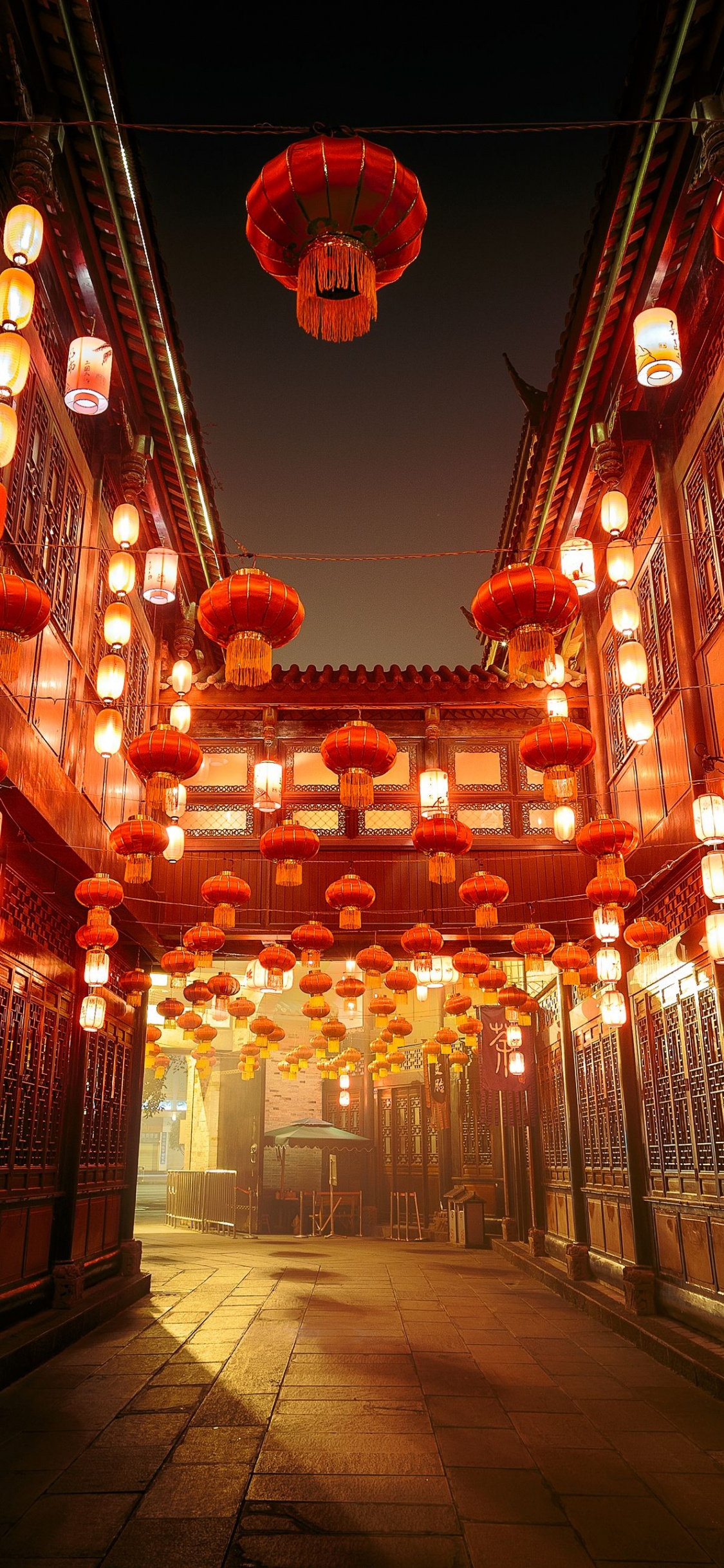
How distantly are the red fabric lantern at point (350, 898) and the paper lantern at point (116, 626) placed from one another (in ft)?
11.3

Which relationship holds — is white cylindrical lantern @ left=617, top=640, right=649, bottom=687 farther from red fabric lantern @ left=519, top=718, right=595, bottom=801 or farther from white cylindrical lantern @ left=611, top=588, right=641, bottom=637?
red fabric lantern @ left=519, top=718, right=595, bottom=801

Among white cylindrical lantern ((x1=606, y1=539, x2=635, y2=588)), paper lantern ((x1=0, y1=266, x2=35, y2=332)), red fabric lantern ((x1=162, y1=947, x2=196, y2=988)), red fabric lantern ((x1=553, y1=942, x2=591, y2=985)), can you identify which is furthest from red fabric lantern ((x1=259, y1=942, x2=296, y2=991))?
paper lantern ((x1=0, y1=266, x2=35, y2=332))

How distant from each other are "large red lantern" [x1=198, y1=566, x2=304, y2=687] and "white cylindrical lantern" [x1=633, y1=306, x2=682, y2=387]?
235cm

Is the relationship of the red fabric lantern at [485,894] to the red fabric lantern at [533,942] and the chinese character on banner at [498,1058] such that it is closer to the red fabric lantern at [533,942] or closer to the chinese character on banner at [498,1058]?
the red fabric lantern at [533,942]

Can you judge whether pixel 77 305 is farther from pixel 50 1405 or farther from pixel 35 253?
pixel 50 1405

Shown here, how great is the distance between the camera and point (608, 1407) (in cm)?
635

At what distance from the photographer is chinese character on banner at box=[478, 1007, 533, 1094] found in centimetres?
1450

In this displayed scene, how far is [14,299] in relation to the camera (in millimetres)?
4941

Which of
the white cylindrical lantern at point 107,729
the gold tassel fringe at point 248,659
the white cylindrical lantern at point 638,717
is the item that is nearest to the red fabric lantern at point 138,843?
the white cylindrical lantern at point 107,729

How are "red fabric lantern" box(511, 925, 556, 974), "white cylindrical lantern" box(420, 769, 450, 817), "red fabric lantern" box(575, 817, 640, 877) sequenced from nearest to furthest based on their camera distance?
"red fabric lantern" box(575, 817, 640, 877), "white cylindrical lantern" box(420, 769, 450, 817), "red fabric lantern" box(511, 925, 556, 974)

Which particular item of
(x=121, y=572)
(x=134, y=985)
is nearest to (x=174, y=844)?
(x=134, y=985)

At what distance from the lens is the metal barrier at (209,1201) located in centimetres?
2102

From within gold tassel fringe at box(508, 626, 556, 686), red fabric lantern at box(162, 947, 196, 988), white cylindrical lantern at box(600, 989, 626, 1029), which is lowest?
white cylindrical lantern at box(600, 989, 626, 1029)

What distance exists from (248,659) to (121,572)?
6.91ft
